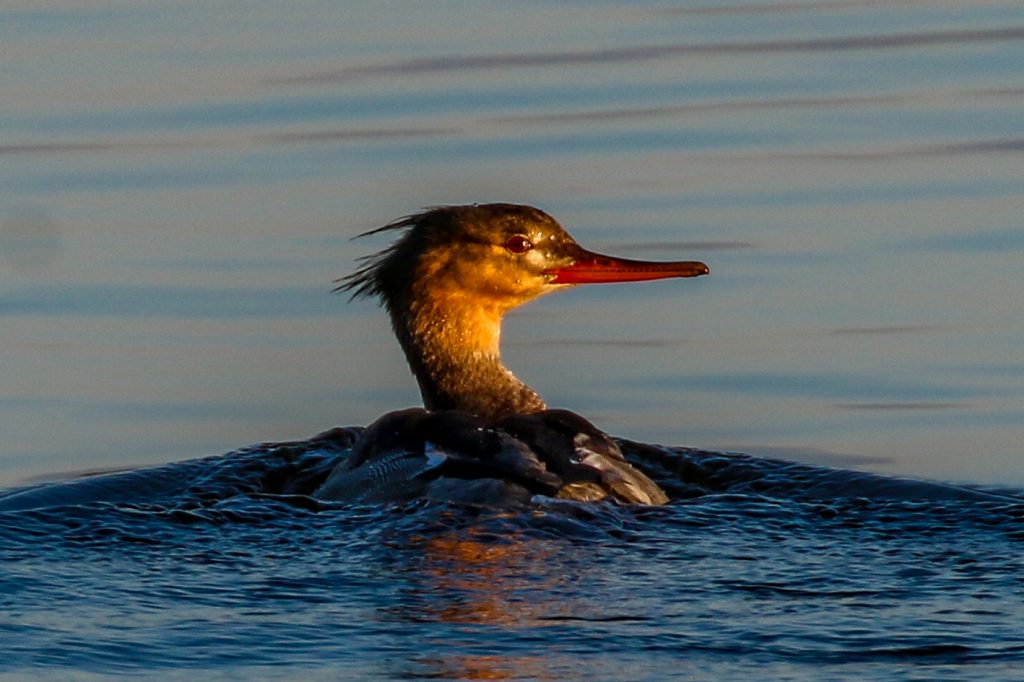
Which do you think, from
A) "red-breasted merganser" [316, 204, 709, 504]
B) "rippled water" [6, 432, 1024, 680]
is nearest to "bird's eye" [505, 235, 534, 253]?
"red-breasted merganser" [316, 204, 709, 504]

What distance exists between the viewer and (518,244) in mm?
11086

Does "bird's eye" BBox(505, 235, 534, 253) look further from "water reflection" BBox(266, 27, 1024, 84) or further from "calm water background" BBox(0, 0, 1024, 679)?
"water reflection" BBox(266, 27, 1024, 84)

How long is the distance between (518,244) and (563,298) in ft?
5.84

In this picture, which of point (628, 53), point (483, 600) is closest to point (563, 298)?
point (628, 53)

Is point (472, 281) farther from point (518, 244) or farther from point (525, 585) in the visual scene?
point (525, 585)

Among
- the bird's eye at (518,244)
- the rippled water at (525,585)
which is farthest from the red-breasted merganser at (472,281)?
the rippled water at (525,585)

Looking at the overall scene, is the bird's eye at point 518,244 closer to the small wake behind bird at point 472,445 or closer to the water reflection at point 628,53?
the small wake behind bird at point 472,445

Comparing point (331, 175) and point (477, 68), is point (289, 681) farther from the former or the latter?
point (477, 68)

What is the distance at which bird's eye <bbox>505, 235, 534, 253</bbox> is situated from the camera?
11.1m

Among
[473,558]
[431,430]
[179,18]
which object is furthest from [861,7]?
[473,558]

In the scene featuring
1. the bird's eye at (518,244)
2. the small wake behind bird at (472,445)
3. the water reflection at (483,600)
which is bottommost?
the water reflection at (483,600)

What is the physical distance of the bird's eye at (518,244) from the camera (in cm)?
1107

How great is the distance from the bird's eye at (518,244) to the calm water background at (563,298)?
87 cm

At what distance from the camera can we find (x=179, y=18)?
1692 cm
